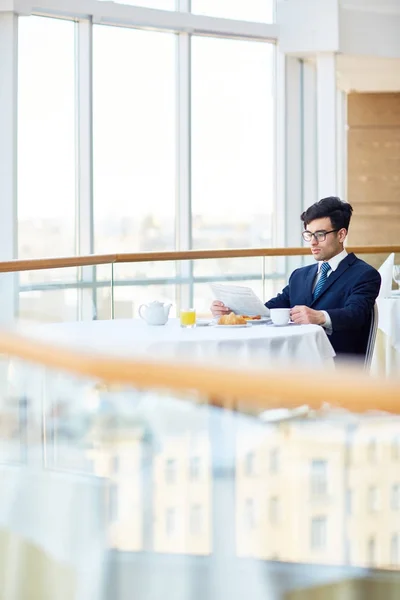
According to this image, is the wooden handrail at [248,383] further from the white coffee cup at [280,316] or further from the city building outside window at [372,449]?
the white coffee cup at [280,316]

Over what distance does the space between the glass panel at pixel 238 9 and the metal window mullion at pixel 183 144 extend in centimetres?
33

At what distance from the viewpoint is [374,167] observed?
36.4ft

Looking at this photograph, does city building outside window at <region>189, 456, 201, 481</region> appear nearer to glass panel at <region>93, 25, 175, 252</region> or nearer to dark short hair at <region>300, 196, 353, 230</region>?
dark short hair at <region>300, 196, 353, 230</region>

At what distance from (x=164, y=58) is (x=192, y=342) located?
6.05 metres

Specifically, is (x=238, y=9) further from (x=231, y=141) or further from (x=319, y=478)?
(x=319, y=478)

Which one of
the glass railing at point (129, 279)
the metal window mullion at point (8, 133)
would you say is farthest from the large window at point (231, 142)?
the glass railing at point (129, 279)

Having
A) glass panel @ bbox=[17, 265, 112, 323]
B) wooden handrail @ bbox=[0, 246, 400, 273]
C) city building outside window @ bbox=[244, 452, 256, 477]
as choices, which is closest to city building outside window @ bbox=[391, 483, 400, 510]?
city building outside window @ bbox=[244, 452, 256, 477]

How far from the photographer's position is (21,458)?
196 centimetres

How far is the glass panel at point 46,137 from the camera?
8.47 metres

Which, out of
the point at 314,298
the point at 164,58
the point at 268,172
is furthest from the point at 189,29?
the point at 314,298

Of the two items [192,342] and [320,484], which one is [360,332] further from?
[320,484]

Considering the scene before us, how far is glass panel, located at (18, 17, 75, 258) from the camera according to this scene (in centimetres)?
847

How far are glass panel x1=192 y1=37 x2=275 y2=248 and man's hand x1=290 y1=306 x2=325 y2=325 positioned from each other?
5644mm

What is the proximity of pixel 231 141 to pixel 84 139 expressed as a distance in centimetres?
155
